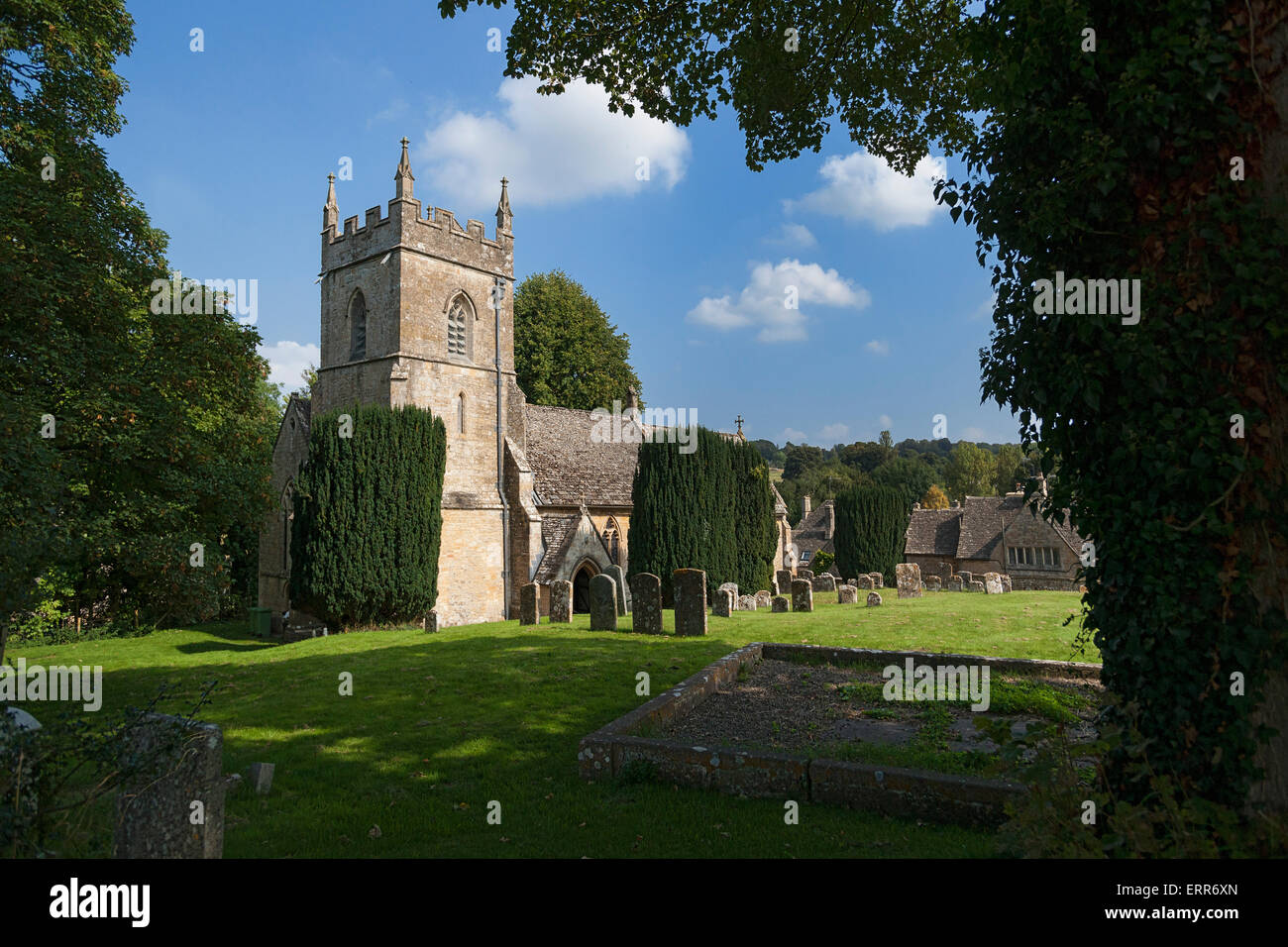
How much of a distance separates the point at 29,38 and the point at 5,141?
2.03m

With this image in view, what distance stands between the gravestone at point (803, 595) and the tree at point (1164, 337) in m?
15.8

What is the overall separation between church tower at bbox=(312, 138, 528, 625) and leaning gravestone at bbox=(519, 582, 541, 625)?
22.3 feet

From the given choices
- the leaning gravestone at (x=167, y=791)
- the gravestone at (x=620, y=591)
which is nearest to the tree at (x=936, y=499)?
the gravestone at (x=620, y=591)

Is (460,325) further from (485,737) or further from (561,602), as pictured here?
(485,737)

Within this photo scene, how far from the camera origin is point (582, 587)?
86.7 feet

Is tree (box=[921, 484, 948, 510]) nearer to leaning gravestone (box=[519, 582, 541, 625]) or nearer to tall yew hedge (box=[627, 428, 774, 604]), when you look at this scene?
tall yew hedge (box=[627, 428, 774, 604])

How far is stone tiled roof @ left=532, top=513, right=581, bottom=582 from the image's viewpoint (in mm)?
24386

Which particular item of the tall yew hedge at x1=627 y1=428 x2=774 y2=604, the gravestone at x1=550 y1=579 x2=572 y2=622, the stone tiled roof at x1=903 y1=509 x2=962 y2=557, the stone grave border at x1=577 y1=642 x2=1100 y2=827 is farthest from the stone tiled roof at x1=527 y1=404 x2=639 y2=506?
the stone tiled roof at x1=903 y1=509 x2=962 y2=557

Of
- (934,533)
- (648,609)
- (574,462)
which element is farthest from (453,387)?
(934,533)

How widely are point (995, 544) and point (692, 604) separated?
36243 mm

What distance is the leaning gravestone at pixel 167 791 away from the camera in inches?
138

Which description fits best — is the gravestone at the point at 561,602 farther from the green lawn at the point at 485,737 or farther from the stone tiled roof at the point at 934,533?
the stone tiled roof at the point at 934,533

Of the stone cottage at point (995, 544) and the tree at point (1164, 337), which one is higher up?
the tree at point (1164, 337)
